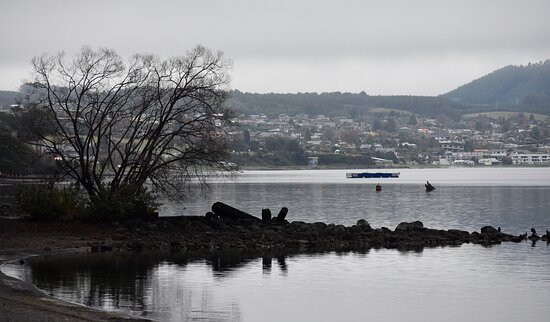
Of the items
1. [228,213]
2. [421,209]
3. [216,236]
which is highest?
[228,213]

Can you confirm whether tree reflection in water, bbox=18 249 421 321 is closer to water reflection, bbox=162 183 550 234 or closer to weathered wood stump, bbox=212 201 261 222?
weathered wood stump, bbox=212 201 261 222

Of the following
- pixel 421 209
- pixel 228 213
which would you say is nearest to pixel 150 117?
pixel 228 213

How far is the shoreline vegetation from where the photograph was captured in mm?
38312

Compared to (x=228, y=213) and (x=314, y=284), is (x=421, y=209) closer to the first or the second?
(x=228, y=213)

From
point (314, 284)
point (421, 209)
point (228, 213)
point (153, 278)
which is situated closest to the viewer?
point (314, 284)

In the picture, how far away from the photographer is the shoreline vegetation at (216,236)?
3831 centimetres

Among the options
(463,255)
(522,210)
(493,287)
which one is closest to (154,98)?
(463,255)

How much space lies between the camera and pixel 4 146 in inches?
3531

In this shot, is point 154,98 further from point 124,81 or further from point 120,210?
point 120,210

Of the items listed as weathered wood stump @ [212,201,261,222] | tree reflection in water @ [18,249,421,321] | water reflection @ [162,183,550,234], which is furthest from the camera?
water reflection @ [162,183,550,234]

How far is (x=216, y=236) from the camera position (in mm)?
43000

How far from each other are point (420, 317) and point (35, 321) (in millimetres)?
10791

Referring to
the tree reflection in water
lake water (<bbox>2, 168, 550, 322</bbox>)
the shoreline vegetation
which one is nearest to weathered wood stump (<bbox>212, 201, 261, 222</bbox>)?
the shoreline vegetation

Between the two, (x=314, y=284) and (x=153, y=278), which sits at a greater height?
(x=153, y=278)
